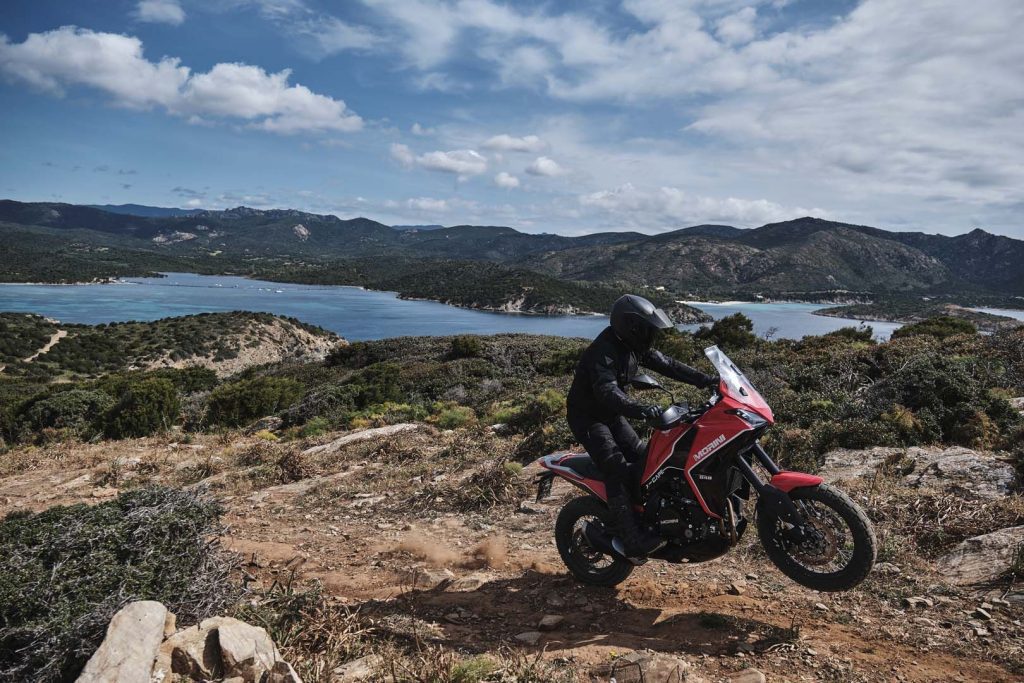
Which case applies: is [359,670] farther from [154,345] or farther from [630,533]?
[154,345]

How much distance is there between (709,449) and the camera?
3730 mm

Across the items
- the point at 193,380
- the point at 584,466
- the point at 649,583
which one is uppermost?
the point at 584,466

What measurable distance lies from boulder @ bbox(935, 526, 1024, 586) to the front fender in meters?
1.51

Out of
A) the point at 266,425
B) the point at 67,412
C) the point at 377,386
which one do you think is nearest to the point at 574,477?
the point at 266,425

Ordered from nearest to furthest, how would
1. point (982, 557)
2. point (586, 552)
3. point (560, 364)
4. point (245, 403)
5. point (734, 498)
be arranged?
point (734, 498) → point (982, 557) → point (586, 552) → point (245, 403) → point (560, 364)

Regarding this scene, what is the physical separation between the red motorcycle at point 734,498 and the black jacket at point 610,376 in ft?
0.53

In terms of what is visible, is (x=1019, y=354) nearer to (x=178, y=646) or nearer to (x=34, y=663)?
(x=178, y=646)

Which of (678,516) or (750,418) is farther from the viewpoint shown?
(678,516)

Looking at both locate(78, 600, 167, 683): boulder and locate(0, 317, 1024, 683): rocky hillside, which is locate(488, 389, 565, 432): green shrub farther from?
locate(78, 600, 167, 683): boulder

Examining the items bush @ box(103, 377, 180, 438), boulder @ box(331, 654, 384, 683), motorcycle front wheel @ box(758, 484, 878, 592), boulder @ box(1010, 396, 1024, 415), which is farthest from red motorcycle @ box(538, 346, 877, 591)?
bush @ box(103, 377, 180, 438)

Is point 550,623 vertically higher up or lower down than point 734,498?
lower down

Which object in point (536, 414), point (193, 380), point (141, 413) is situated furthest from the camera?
point (193, 380)

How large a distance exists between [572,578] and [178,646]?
287 cm

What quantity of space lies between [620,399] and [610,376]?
20 centimetres
